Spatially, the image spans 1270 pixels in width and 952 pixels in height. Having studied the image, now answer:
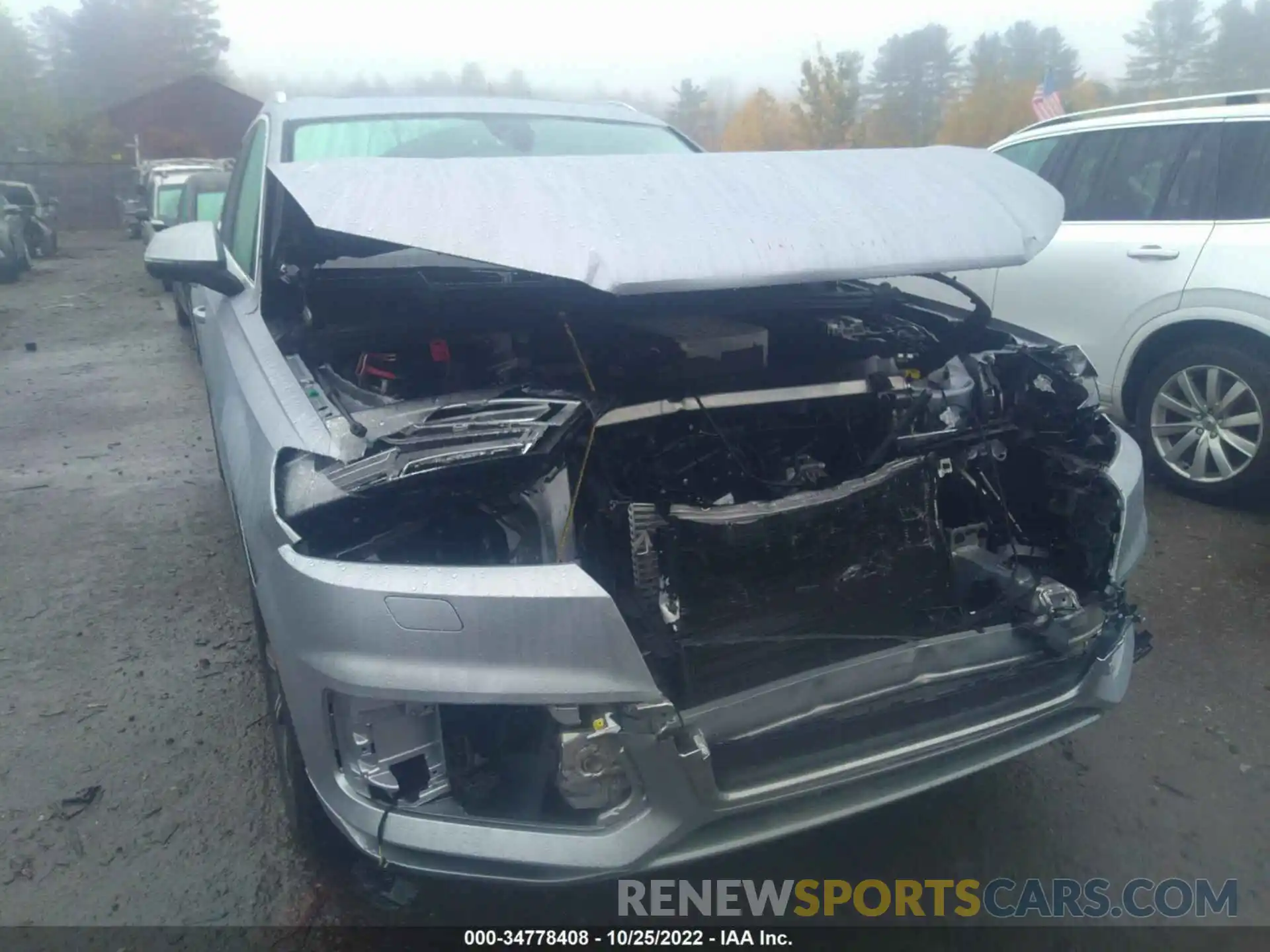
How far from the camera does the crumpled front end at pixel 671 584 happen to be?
1.75 meters

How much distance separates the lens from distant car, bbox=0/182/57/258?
16.9m

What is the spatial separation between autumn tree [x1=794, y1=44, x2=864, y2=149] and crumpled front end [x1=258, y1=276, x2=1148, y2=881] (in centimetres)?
2549

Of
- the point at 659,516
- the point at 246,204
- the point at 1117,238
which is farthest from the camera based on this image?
the point at 1117,238

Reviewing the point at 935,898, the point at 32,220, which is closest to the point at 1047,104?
the point at 935,898

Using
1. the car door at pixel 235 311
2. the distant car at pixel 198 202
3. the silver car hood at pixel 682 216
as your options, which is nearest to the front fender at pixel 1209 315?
the silver car hood at pixel 682 216

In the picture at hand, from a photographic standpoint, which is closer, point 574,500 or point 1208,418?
point 574,500

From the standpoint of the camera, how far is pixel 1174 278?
4.34 metres

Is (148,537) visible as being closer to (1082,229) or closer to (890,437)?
(890,437)

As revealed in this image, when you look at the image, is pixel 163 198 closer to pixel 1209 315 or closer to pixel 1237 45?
pixel 1209 315

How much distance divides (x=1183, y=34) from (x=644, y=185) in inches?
1264

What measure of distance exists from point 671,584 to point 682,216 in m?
0.82

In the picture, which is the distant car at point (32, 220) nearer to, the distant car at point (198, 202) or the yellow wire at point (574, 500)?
the distant car at point (198, 202)

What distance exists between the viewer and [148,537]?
14.5ft

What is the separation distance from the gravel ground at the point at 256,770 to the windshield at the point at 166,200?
9214 mm
